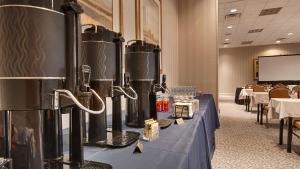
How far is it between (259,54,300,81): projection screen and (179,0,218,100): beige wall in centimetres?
826

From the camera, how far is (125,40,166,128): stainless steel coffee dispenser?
111 centimetres

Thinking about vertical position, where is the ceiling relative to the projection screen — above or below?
above

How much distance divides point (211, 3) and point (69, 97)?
3975 millimetres

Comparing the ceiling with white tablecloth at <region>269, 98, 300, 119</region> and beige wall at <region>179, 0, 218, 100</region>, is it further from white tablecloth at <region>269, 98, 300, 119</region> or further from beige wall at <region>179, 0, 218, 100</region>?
white tablecloth at <region>269, 98, 300, 119</region>

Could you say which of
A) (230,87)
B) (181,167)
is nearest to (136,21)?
(181,167)

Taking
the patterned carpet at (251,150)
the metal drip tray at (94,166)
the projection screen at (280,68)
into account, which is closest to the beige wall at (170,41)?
the patterned carpet at (251,150)

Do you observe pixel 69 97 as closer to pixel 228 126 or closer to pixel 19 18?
pixel 19 18

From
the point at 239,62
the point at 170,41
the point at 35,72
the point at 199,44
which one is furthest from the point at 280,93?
the point at 239,62

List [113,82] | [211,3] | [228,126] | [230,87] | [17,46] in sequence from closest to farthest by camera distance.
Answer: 1. [17,46]
2. [113,82]
3. [211,3]
4. [228,126]
5. [230,87]

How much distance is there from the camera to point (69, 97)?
49 cm

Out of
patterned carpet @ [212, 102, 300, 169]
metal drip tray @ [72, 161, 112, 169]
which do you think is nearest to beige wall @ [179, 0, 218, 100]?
patterned carpet @ [212, 102, 300, 169]

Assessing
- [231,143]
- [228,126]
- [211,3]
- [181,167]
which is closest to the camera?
[181,167]

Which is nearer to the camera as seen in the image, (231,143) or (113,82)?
(113,82)

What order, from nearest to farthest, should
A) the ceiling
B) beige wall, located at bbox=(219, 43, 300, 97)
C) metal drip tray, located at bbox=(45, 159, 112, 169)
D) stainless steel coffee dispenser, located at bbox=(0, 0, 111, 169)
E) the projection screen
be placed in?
stainless steel coffee dispenser, located at bbox=(0, 0, 111, 169) → metal drip tray, located at bbox=(45, 159, 112, 169) → the ceiling → the projection screen → beige wall, located at bbox=(219, 43, 300, 97)
